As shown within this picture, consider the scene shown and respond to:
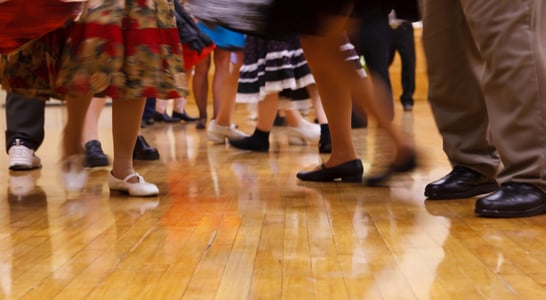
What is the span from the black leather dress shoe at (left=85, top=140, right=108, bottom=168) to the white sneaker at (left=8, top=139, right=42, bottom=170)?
180 millimetres

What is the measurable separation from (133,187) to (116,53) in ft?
1.24

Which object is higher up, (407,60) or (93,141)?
(407,60)

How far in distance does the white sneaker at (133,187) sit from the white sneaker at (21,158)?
70 centimetres

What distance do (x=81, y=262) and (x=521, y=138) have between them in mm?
999

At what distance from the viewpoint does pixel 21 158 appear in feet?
9.35

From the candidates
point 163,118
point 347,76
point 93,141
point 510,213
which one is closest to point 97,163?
point 93,141

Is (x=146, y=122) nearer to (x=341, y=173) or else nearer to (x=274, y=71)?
(x=274, y=71)

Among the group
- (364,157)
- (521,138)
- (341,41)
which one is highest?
(341,41)

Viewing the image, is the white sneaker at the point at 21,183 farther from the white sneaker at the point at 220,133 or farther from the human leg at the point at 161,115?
the human leg at the point at 161,115

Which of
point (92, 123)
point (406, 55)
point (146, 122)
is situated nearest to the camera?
point (92, 123)

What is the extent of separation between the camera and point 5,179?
2594 mm

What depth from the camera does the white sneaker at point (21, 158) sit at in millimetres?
2828

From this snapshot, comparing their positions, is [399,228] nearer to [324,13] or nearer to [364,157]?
[324,13]

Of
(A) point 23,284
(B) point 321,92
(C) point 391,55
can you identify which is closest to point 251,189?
(B) point 321,92
